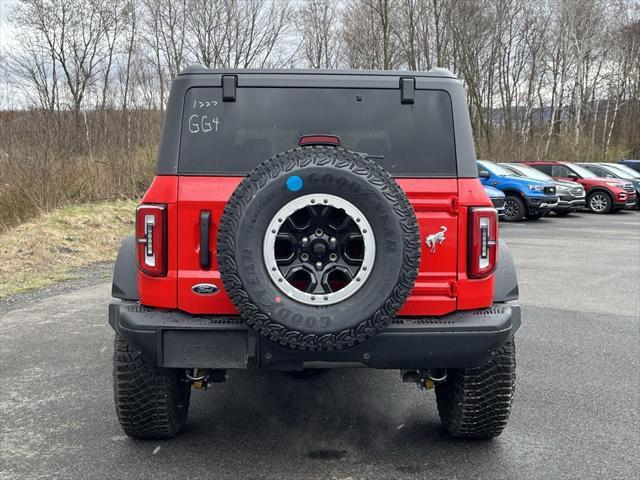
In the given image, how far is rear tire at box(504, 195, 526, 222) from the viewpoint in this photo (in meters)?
17.7

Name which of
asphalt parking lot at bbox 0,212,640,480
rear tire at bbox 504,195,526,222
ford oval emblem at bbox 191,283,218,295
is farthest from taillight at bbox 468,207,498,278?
rear tire at bbox 504,195,526,222

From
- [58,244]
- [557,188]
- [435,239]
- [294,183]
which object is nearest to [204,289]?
[294,183]

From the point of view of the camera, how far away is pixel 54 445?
11.7 ft

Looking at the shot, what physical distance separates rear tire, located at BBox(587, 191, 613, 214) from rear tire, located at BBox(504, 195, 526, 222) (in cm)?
479

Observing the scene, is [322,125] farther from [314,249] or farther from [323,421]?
[323,421]

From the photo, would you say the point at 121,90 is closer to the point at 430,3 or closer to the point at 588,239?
the point at 430,3

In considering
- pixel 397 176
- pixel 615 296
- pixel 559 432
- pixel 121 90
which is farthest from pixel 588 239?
pixel 121 90

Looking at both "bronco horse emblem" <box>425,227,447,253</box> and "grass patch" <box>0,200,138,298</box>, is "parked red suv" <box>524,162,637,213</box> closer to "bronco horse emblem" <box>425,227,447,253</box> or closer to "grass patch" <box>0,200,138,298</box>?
"grass patch" <box>0,200,138,298</box>

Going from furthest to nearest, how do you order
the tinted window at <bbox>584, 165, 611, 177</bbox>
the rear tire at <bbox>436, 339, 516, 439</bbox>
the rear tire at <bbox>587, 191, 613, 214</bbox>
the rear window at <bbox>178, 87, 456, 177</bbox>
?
1. the tinted window at <bbox>584, 165, 611, 177</bbox>
2. the rear tire at <bbox>587, 191, 613, 214</bbox>
3. the rear tire at <bbox>436, 339, 516, 439</bbox>
4. the rear window at <bbox>178, 87, 456, 177</bbox>

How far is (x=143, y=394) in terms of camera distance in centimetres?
340

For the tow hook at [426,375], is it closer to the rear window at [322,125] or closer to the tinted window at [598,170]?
the rear window at [322,125]

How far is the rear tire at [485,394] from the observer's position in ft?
11.2

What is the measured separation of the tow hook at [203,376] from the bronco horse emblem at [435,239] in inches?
49.2

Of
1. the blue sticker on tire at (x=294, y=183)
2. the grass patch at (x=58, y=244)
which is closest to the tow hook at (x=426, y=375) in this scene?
the blue sticker on tire at (x=294, y=183)
